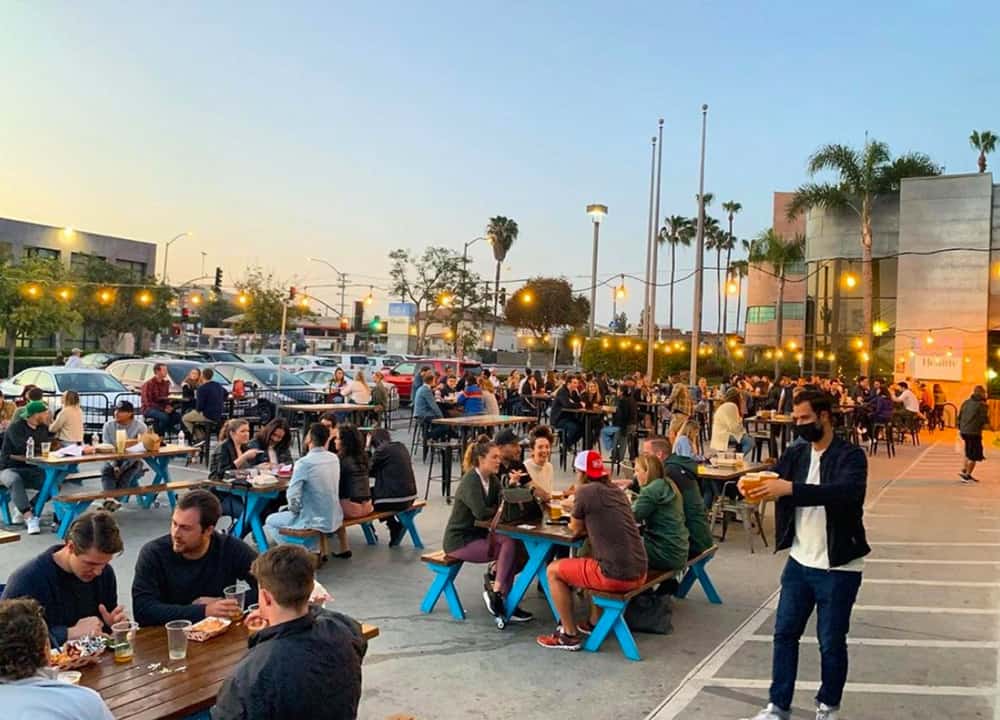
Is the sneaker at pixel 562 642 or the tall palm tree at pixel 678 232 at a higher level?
the tall palm tree at pixel 678 232

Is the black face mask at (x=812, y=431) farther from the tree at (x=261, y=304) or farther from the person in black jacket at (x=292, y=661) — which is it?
the tree at (x=261, y=304)

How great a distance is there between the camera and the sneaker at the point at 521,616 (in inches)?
251

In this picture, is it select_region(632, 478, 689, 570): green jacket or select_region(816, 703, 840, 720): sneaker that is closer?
select_region(816, 703, 840, 720): sneaker

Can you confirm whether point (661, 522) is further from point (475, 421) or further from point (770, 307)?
point (770, 307)

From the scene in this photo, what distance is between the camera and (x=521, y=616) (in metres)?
6.43

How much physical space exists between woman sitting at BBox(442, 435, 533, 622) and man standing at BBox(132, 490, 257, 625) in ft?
7.92

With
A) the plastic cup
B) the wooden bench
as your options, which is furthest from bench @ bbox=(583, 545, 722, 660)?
the wooden bench

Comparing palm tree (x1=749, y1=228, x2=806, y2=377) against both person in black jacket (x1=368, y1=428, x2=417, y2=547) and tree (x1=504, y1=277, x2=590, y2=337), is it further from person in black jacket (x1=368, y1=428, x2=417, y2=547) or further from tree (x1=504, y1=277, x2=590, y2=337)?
person in black jacket (x1=368, y1=428, x2=417, y2=547)

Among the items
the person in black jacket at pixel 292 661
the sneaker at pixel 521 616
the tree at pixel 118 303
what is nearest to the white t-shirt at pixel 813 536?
the sneaker at pixel 521 616

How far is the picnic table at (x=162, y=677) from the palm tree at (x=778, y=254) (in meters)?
44.7

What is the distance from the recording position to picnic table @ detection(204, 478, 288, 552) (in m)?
8.04

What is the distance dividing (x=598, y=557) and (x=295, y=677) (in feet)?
10.6

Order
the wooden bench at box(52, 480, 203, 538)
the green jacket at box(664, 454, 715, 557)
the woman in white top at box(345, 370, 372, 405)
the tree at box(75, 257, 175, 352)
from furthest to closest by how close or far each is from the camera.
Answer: the tree at box(75, 257, 175, 352), the woman in white top at box(345, 370, 372, 405), the wooden bench at box(52, 480, 203, 538), the green jacket at box(664, 454, 715, 557)

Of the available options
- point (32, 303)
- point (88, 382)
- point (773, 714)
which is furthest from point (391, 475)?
point (32, 303)
